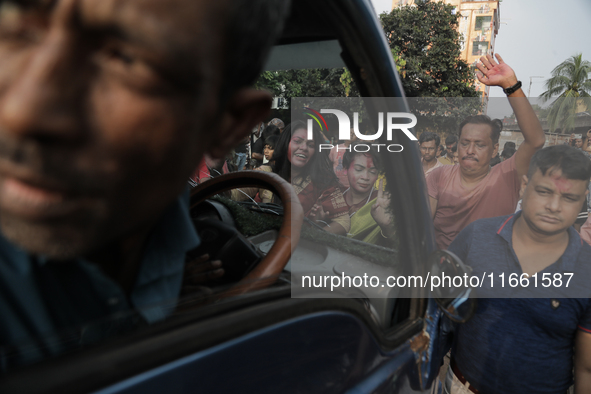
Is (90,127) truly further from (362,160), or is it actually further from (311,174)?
(362,160)

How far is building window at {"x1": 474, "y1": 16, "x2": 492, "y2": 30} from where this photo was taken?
53875 millimetres

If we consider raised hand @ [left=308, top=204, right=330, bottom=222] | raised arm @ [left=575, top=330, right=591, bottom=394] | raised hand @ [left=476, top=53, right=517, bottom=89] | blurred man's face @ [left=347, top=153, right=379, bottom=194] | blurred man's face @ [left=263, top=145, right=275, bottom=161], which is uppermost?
raised hand @ [left=476, top=53, right=517, bottom=89]

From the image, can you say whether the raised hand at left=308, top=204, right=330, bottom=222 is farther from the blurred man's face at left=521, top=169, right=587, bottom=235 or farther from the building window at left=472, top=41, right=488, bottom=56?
the building window at left=472, top=41, right=488, bottom=56

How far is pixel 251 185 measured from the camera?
186 centimetres

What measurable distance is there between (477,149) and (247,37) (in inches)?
127

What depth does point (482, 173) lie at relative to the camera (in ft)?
11.4

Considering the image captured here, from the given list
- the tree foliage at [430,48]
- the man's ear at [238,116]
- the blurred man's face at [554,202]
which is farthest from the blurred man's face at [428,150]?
the tree foliage at [430,48]

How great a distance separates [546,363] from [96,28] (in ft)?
7.92

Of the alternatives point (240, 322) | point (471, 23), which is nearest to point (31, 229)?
point (240, 322)

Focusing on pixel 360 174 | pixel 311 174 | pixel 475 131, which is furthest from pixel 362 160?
pixel 475 131

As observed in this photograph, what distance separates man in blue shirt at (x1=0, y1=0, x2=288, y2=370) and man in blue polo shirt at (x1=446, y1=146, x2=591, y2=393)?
6.54ft

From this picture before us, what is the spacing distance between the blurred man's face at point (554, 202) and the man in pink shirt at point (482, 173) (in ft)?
2.86

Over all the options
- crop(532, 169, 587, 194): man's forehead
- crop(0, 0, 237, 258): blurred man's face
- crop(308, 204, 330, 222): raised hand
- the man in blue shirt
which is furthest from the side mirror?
crop(308, 204, 330, 222): raised hand

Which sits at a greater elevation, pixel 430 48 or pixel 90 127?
pixel 430 48
